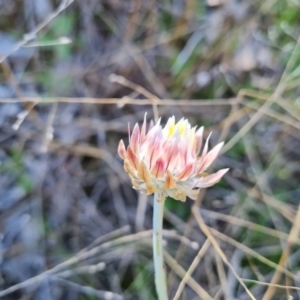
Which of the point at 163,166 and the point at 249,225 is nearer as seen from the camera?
the point at 163,166

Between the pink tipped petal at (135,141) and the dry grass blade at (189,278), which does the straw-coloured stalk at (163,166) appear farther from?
the dry grass blade at (189,278)

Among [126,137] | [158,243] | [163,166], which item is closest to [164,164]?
[163,166]

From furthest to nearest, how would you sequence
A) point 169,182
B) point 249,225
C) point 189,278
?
1. point 249,225
2. point 189,278
3. point 169,182

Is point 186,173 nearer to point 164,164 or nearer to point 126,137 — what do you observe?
point 164,164

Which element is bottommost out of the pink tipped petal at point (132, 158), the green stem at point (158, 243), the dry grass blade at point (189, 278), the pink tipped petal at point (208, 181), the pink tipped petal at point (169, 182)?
the dry grass blade at point (189, 278)

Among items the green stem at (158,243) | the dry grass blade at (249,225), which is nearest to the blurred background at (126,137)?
the dry grass blade at (249,225)

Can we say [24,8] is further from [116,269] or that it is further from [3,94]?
[116,269]

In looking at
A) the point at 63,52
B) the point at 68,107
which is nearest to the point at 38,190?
the point at 68,107
